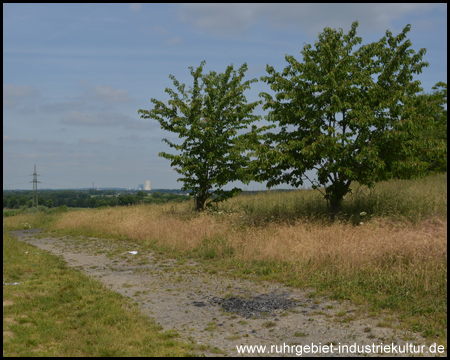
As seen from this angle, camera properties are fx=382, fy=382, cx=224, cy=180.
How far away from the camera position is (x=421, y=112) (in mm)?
14922

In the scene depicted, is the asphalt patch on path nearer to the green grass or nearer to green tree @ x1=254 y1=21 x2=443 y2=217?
the green grass

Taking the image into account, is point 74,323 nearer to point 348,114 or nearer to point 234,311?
point 234,311

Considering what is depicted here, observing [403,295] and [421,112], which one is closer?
[403,295]

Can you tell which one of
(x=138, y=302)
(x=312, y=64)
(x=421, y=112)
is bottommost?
(x=138, y=302)

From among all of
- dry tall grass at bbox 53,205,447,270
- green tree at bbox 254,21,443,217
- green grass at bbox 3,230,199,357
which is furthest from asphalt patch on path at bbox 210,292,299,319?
green tree at bbox 254,21,443,217

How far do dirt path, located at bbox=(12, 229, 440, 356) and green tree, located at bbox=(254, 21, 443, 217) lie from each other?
5.98 m

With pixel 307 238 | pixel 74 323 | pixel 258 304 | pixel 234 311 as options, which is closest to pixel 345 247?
pixel 307 238

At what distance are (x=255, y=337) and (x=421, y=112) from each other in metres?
12.6

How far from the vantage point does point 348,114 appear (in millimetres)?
13609

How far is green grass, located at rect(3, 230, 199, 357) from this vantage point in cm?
554

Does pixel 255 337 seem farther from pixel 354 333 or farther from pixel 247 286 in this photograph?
pixel 247 286

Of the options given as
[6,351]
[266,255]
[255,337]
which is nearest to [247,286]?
[266,255]

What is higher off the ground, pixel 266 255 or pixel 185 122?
pixel 185 122

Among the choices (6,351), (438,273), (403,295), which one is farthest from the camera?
(438,273)
